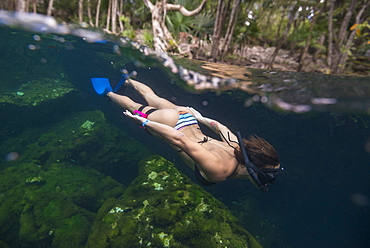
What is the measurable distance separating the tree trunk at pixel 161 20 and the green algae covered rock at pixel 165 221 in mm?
5494

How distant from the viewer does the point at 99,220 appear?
154 inches

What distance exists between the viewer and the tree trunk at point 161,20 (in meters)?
6.79

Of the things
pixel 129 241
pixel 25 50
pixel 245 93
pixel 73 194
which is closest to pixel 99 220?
pixel 129 241

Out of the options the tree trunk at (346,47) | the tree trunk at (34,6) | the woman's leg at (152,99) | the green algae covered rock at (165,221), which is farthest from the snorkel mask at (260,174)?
the tree trunk at (34,6)

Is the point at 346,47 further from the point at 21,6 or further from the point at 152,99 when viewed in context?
the point at 21,6

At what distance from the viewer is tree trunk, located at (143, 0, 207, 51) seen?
6789 mm

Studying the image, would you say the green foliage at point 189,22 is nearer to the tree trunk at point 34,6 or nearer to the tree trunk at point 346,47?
the tree trunk at point 34,6

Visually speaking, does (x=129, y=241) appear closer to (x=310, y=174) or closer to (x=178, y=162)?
(x=178, y=162)

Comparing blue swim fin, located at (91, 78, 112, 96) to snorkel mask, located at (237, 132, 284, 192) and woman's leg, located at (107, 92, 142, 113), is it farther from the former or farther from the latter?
snorkel mask, located at (237, 132, 284, 192)

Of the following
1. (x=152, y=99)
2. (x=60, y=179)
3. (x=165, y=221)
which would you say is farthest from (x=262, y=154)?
(x=60, y=179)

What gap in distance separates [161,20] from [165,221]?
7291 millimetres

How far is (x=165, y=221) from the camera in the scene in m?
3.88

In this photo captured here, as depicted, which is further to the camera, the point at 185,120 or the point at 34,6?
the point at 34,6

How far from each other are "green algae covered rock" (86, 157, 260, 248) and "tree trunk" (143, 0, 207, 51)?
5494 millimetres
